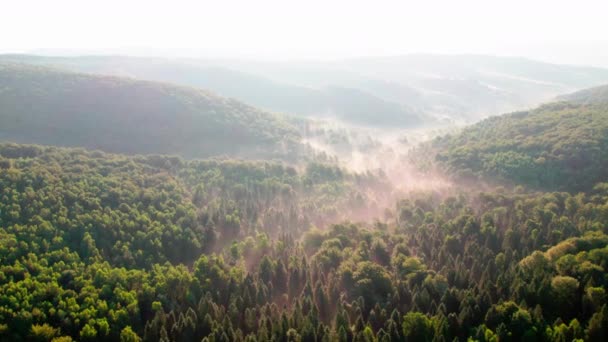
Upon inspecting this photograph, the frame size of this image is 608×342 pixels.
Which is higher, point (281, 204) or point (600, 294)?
point (600, 294)

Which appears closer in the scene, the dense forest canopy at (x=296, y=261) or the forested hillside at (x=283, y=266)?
the forested hillside at (x=283, y=266)

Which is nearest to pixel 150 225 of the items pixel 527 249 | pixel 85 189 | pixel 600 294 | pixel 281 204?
pixel 85 189

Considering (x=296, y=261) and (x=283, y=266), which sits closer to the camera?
(x=283, y=266)

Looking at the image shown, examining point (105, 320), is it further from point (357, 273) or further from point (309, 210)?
point (309, 210)

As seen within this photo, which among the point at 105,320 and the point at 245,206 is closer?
the point at 105,320

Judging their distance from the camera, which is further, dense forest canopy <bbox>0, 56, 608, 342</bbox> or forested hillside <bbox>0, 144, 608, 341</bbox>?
dense forest canopy <bbox>0, 56, 608, 342</bbox>

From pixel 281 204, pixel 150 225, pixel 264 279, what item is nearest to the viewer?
pixel 264 279

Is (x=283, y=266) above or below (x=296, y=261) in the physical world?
below

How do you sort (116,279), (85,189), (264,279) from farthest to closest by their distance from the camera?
(85,189), (264,279), (116,279)
